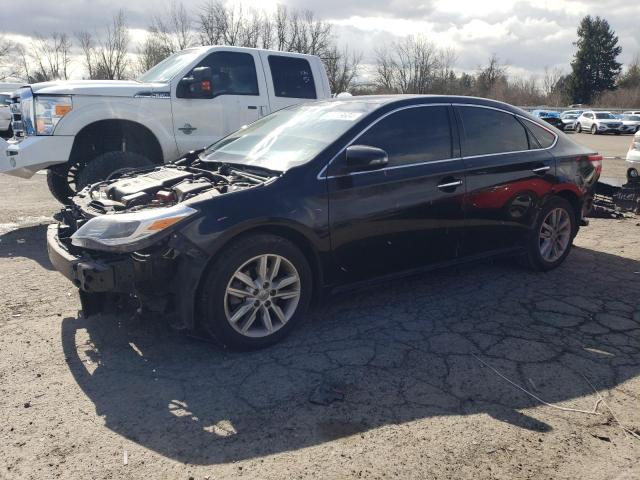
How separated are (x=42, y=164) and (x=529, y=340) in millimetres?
5797

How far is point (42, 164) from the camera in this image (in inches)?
265

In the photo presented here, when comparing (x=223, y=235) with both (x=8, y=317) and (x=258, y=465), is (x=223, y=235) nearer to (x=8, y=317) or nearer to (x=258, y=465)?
(x=258, y=465)

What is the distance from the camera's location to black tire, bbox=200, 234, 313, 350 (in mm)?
3562

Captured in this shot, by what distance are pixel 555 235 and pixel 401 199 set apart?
224cm

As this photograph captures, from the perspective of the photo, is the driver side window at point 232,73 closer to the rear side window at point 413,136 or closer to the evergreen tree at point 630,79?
the rear side window at point 413,136

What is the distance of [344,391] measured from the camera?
3.31 meters

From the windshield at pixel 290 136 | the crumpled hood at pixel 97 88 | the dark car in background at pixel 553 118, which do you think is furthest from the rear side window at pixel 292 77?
the dark car in background at pixel 553 118

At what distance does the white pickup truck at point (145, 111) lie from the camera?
662 cm

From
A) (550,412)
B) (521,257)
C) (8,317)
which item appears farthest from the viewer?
(521,257)

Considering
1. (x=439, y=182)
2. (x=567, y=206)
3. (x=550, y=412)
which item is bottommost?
(x=550, y=412)

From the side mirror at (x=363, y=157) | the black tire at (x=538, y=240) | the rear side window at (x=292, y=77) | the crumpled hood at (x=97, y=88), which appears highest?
the rear side window at (x=292, y=77)

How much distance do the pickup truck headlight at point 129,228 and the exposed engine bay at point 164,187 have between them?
27cm

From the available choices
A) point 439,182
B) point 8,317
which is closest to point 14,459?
point 8,317

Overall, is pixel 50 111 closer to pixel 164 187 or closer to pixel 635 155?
pixel 164 187
